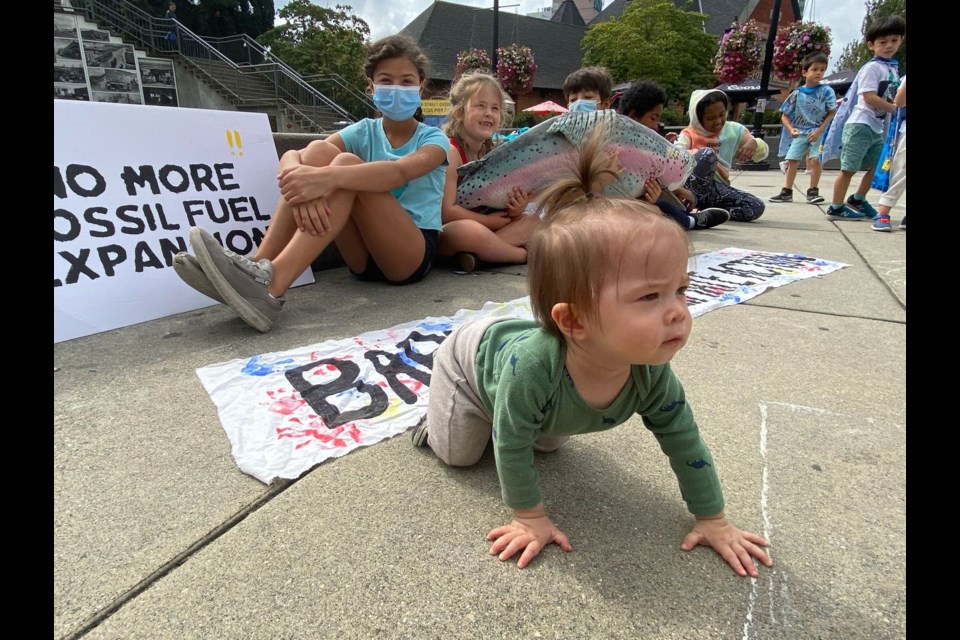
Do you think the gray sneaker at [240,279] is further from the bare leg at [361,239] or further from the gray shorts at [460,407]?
the gray shorts at [460,407]

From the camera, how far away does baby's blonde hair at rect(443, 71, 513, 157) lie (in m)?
3.63

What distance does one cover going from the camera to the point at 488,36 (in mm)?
34156

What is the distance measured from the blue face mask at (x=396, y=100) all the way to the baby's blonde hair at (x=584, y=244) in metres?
2.11

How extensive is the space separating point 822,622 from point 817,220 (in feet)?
19.7

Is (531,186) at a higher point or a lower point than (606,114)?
lower

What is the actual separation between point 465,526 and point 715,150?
5.65 meters

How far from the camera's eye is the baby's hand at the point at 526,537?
1.18 meters

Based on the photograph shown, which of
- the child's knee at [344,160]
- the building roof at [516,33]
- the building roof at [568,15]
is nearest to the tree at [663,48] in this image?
the building roof at [516,33]

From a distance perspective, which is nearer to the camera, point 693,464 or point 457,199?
point 693,464

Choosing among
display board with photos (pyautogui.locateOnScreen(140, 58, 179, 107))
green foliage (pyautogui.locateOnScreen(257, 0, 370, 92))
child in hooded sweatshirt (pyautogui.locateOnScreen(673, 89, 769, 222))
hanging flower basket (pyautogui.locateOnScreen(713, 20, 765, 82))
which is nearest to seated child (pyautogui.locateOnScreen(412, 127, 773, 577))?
child in hooded sweatshirt (pyautogui.locateOnScreen(673, 89, 769, 222))
